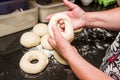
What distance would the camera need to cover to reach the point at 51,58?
967 mm

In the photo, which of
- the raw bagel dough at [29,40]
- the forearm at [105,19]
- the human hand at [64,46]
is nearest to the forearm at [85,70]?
the human hand at [64,46]

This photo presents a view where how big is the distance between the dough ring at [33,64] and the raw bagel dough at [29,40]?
0.06m

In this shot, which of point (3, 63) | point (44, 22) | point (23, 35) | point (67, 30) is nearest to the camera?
point (67, 30)

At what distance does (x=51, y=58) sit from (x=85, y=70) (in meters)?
0.40

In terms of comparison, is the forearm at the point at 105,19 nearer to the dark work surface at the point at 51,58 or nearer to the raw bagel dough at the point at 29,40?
the dark work surface at the point at 51,58

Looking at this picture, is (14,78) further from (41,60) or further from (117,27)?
(117,27)

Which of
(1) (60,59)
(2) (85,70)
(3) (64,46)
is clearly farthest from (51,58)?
(2) (85,70)

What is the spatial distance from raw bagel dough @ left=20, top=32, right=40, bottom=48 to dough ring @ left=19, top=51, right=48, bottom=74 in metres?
0.06

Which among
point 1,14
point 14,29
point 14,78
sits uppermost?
point 1,14

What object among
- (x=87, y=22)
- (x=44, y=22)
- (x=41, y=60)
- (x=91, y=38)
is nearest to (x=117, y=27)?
(x=87, y=22)

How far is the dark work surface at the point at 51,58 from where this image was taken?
0.88 meters

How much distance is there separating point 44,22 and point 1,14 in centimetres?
29

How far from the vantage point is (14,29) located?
108 cm

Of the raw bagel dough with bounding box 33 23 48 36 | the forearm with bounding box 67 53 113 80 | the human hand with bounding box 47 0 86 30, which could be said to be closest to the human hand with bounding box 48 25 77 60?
the forearm with bounding box 67 53 113 80
